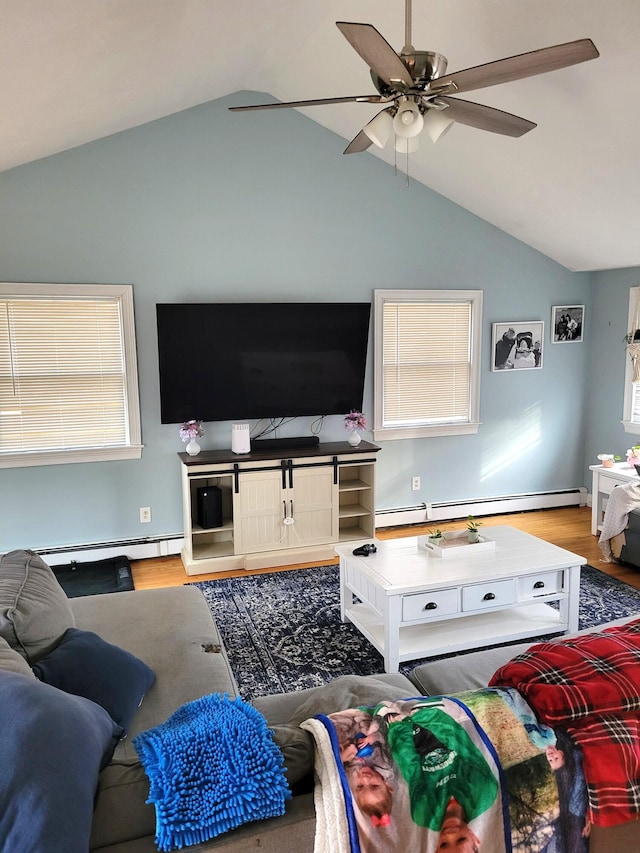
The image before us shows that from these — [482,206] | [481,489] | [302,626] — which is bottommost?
[302,626]

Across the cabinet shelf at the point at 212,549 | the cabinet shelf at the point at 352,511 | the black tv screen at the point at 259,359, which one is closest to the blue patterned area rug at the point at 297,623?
the cabinet shelf at the point at 212,549

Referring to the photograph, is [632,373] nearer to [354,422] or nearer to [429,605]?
[354,422]

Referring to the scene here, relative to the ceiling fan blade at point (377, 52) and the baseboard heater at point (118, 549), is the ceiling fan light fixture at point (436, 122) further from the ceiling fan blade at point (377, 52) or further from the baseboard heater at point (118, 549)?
the baseboard heater at point (118, 549)

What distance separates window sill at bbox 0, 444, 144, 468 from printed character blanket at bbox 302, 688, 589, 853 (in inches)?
146

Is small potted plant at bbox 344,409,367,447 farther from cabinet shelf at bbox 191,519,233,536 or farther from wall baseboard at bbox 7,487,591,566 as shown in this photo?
cabinet shelf at bbox 191,519,233,536

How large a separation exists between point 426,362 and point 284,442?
147 centimetres

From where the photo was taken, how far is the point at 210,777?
3.97ft

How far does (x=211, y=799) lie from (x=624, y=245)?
508 cm

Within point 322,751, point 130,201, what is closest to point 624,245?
point 130,201

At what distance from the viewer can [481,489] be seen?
5945 mm

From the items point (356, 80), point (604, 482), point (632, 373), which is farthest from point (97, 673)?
point (632, 373)

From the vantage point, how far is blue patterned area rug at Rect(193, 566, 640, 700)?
3.29 meters

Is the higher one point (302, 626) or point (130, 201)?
point (130, 201)

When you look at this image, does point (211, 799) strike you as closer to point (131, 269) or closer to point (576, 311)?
point (131, 269)
